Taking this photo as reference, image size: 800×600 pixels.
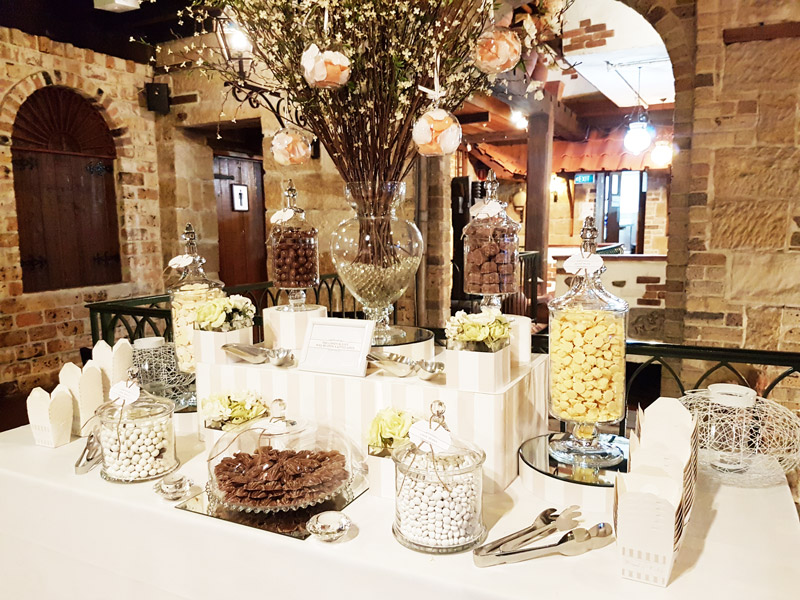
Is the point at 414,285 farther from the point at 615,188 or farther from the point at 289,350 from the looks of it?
the point at 615,188

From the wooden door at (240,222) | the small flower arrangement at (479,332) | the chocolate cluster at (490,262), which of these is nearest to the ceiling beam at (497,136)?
the wooden door at (240,222)

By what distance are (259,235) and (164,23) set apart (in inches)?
85.2

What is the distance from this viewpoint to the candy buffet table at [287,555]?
921 mm

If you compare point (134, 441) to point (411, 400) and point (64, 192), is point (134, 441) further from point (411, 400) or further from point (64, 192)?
point (64, 192)

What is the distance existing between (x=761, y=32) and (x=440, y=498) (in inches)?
105

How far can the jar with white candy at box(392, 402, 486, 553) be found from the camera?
1.00 metres

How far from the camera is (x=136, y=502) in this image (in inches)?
47.9

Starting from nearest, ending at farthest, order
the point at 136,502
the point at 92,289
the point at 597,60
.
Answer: the point at 136,502, the point at 92,289, the point at 597,60

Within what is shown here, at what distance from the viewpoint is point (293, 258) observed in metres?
1.61

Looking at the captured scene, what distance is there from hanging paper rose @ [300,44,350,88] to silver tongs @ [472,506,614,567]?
3.34ft

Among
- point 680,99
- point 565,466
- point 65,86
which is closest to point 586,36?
point 680,99

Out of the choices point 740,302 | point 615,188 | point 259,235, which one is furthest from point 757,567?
point 615,188

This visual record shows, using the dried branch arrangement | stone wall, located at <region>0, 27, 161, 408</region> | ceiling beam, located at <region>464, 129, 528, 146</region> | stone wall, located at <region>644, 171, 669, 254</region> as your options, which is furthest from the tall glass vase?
stone wall, located at <region>644, 171, 669, 254</region>

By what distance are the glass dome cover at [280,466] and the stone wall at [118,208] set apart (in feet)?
11.8
